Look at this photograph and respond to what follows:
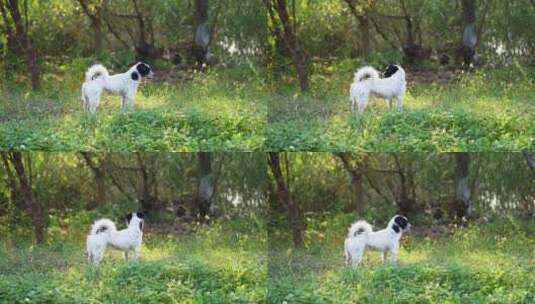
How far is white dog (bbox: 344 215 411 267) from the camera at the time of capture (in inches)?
207

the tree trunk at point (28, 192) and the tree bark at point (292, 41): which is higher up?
the tree bark at point (292, 41)

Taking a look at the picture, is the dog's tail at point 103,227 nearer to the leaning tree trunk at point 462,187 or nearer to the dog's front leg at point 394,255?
the dog's front leg at point 394,255

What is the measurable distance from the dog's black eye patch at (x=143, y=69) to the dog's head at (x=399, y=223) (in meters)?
1.50

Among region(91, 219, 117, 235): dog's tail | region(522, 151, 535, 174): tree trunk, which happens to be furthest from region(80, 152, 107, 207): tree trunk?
region(522, 151, 535, 174): tree trunk

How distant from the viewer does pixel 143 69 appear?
212 inches

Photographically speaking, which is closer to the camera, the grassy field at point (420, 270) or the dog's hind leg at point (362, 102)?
the grassy field at point (420, 270)

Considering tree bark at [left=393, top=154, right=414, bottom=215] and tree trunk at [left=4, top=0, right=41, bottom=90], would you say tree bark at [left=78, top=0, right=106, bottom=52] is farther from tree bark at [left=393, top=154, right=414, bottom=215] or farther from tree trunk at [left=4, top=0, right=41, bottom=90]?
tree bark at [left=393, top=154, right=414, bottom=215]

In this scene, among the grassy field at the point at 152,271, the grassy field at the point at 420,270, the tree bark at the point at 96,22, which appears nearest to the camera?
the grassy field at the point at 420,270

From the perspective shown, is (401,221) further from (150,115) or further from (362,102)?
(150,115)

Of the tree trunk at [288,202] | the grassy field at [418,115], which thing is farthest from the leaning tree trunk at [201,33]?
the tree trunk at [288,202]

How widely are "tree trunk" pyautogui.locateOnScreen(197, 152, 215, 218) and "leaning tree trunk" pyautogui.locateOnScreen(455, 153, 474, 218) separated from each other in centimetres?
128

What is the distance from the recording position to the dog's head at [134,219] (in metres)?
5.34

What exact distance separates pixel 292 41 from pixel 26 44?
143 centimetres

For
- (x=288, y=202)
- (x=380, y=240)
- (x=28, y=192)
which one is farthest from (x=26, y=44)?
(x=380, y=240)
